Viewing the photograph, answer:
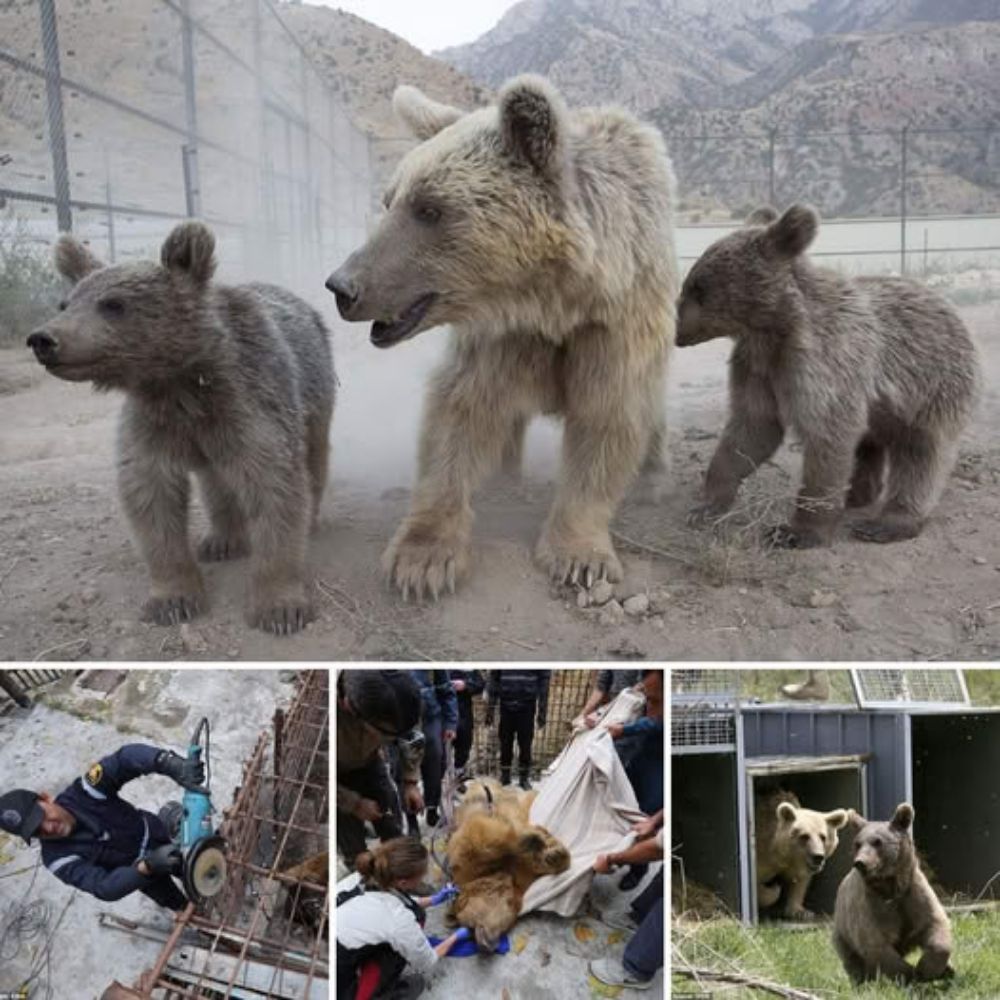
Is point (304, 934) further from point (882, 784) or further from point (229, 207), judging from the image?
point (229, 207)

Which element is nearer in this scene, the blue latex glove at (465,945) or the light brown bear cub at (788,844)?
the blue latex glove at (465,945)

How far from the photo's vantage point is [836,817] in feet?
9.77

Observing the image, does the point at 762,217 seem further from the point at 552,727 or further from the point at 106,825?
the point at 106,825

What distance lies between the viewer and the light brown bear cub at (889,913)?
2.87 meters

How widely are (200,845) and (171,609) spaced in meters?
0.72

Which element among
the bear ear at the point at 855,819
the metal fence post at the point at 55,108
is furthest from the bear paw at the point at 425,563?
the metal fence post at the point at 55,108

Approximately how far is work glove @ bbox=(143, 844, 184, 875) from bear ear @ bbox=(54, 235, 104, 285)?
1675 millimetres

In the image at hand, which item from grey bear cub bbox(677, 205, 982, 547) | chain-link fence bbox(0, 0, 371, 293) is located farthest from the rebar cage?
chain-link fence bbox(0, 0, 371, 293)

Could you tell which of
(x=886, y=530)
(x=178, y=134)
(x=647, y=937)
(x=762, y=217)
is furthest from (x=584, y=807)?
(x=178, y=134)

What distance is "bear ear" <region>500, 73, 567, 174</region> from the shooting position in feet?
9.40

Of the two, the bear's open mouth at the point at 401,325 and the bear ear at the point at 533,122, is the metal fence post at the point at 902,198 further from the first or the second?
the bear's open mouth at the point at 401,325

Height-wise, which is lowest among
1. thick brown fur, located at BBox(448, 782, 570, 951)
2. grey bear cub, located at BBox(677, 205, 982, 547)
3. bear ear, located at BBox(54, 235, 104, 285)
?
thick brown fur, located at BBox(448, 782, 570, 951)

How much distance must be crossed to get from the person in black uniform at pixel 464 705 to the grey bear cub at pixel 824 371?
1.28 meters

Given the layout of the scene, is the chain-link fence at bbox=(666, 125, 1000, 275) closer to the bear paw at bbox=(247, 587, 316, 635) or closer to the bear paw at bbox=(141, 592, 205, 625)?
the bear paw at bbox=(247, 587, 316, 635)
